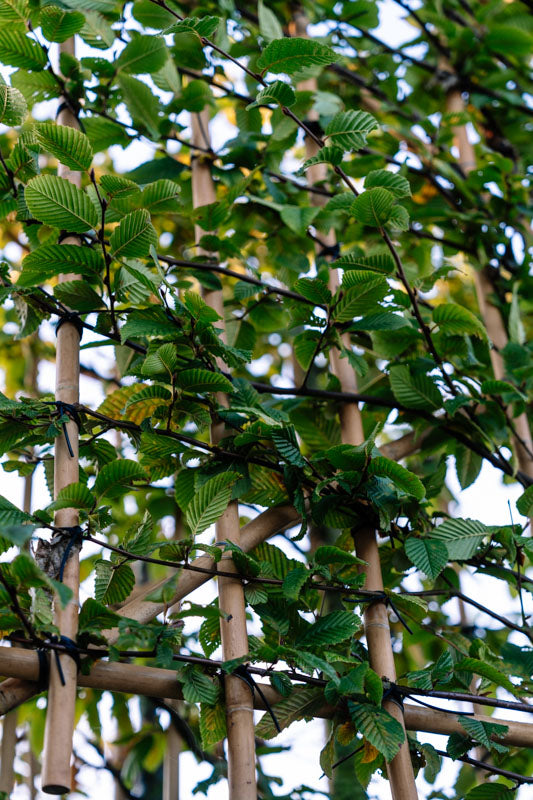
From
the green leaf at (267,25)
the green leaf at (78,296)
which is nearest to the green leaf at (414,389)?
the green leaf at (78,296)

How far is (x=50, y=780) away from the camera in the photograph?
2.79ft

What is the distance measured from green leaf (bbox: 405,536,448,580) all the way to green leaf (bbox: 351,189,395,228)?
464 millimetres

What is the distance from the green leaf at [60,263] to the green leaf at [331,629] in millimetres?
561

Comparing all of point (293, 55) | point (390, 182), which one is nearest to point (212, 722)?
point (390, 182)

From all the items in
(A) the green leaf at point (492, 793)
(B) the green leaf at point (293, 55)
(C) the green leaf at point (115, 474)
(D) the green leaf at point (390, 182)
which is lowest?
(A) the green leaf at point (492, 793)

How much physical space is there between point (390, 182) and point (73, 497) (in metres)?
0.64

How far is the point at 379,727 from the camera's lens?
103 centimetres

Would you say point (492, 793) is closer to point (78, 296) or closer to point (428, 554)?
point (428, 554)

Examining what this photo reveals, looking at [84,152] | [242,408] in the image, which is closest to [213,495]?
[242,408]

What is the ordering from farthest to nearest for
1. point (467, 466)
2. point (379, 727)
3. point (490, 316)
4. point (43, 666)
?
point (490, 316) < point (467, 466) < point (379, 727) < point (43, 666)

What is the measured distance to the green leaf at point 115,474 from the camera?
3.40 ft

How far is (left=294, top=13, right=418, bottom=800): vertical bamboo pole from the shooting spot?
3.56ft

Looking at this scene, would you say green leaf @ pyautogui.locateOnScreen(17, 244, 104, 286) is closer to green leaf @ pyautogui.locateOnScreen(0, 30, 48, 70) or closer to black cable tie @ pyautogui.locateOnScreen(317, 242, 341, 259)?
green leaf @ pyautogui.locateOnScreen(0, 30, 48, 70)

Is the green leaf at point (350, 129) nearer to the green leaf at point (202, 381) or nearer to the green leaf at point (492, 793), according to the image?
the green leaf at point (202, 381)
